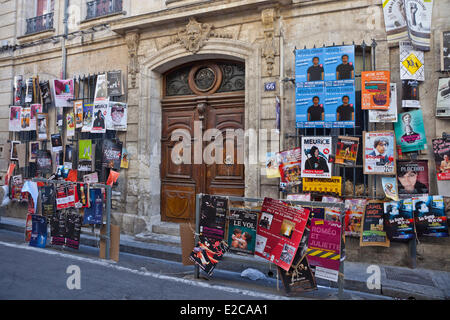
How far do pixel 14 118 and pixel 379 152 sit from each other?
8956 millimetres

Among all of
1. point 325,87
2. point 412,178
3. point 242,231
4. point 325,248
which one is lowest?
point 325,248

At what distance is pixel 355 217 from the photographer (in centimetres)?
509

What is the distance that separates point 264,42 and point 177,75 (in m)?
2.18

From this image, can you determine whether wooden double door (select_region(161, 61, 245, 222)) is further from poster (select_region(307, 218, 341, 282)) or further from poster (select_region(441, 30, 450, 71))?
poster (select_region(441, 30, 450, 71))

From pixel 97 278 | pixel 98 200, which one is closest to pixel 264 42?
pixel 98 200

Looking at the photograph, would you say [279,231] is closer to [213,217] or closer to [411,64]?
[213,217]

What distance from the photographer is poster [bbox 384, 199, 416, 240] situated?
4789mm

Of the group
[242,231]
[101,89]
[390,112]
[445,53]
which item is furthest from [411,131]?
[101,89]

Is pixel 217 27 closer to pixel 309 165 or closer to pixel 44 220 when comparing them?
pixel 309 165

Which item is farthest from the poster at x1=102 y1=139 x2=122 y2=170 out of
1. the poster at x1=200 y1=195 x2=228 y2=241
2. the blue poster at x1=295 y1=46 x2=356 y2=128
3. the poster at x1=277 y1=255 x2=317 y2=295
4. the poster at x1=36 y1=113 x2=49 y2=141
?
the poster at x1=277 y1=255 x2=317 y2=295

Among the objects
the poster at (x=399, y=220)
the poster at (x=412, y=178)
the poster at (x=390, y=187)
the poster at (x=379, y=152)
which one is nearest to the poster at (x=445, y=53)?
the poster at (x=379, y=152)

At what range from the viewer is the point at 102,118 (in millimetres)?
7168

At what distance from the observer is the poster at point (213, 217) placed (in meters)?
4.10

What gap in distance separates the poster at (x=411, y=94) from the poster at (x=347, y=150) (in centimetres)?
88
